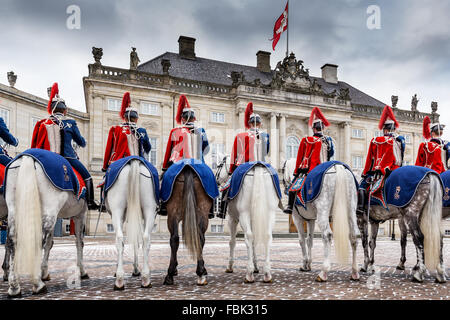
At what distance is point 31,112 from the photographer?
86.4ft

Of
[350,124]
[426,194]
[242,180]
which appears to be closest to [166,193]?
[242,180]

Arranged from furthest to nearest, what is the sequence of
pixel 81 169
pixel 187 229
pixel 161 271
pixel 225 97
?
pixel 225 97
pixel 161 271
pixel 81 169
pixel 187 229

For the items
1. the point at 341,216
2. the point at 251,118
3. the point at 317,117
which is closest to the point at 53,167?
the point at 251,118

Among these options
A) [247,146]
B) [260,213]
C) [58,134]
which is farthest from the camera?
[247,146]

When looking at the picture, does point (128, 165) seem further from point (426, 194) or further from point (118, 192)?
point (426, 194)

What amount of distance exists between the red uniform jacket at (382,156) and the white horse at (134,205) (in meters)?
4.58

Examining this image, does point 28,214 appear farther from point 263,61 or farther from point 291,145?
point 263,61

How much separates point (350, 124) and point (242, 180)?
3315cm

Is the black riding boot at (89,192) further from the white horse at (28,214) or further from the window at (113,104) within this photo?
the window at (113,104)

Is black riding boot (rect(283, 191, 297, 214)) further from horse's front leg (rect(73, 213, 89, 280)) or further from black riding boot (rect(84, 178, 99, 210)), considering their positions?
horse's front leg (rect(73, 213, 89, 280))

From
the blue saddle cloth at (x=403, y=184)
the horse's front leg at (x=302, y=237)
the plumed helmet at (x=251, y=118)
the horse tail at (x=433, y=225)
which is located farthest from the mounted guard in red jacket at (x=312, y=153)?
the horse tail at (x=433, y=225)

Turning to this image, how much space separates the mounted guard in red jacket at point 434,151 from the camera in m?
8.62

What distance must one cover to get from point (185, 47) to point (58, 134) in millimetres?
33334

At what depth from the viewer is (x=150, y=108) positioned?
105 feet
